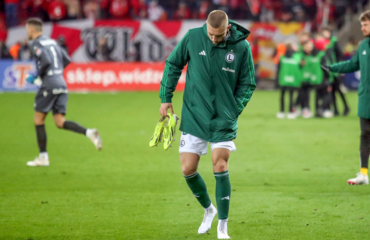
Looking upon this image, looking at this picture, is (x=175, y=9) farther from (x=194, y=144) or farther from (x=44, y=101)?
(x=194, y=144)

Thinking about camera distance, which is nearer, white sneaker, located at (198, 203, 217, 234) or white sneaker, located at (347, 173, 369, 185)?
white sneaker, located at (198, 203, 217, 234)

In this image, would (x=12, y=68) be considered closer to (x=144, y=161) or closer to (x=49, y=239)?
(x=144, y=161)

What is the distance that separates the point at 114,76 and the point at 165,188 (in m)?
17.9

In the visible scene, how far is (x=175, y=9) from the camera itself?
2969 cm

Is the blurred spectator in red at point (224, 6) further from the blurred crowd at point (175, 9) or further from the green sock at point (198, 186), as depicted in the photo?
the green sock at point (198, 186)

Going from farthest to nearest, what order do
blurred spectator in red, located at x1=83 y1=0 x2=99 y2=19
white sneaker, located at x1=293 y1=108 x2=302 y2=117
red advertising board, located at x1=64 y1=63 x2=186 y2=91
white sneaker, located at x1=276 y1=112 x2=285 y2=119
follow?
blurred spectator in red, located at x1=83 y1=0 x2=99 y2=19, red advertising board, located at x1=64 y1=63 x2=186 y2=91, white sneaker, located at x1=293 y1=108 x2=302 y2=117, white sneaker, located at x1=276 y1=112 x2=285 y2=119

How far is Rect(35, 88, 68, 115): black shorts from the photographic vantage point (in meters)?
9.11

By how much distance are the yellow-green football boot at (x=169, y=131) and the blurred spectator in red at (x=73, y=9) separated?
76.4 ft

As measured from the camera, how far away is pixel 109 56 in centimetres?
2750

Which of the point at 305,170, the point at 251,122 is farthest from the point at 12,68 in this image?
the point at 305,170

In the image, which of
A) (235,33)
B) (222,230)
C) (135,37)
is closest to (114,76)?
(135,37)

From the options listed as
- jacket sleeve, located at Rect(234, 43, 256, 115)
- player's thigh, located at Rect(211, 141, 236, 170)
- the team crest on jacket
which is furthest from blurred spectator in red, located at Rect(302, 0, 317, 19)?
player's thigh, located at Rect(211, 141, 236, 170)

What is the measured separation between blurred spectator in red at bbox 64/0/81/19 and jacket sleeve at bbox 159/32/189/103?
23.4 meters

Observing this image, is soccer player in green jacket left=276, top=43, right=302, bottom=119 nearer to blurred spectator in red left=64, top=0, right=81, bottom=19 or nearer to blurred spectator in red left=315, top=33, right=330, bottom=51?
blurred spectator in red left=315, top=33, right=330, bottom=51
